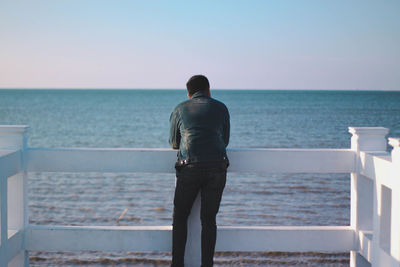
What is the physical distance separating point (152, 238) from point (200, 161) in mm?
816

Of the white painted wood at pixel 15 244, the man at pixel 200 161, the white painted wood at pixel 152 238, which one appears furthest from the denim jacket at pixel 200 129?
the white painted wood at pixel 15 244

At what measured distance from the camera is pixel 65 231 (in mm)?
3598

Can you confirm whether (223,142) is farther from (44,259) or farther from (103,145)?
(103,145)

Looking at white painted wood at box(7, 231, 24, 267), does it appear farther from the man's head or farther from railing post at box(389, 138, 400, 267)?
railing post at box(389, 138, 400, 267)

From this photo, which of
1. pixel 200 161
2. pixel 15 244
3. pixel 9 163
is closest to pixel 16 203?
pixel 15 244

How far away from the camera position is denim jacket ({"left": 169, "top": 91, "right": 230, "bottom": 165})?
10.6 ft

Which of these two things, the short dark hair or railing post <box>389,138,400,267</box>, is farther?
the short dark hair

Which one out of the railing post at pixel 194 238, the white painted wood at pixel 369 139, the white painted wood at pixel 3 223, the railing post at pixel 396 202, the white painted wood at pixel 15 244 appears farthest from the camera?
the white painted wood at pixel 369 139

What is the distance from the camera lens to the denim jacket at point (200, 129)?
10.6ft

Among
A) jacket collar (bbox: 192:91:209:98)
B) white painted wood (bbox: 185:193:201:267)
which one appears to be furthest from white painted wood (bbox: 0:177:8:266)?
jacket collar (bbox: 192:91:209:98)

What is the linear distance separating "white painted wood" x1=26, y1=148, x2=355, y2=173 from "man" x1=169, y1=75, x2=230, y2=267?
0.73ft

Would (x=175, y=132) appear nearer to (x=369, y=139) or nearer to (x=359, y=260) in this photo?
(x=369, y=139)

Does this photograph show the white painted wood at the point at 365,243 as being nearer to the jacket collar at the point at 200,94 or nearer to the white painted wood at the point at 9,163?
the jacket collar at the point at 200,94

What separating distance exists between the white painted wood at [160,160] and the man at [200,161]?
0.73 ft
